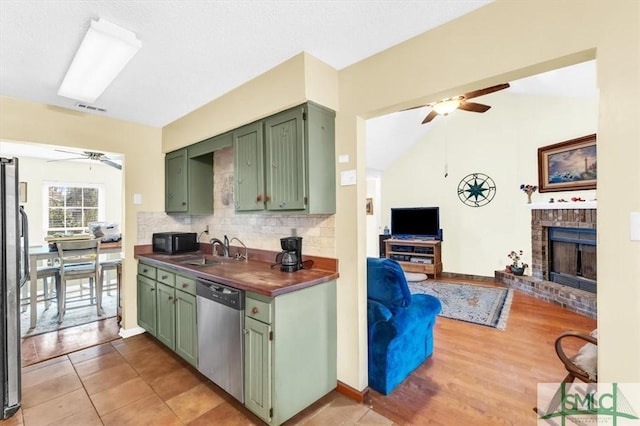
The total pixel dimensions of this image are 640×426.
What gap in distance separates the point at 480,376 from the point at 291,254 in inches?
73.5

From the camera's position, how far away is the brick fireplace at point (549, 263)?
3.96m

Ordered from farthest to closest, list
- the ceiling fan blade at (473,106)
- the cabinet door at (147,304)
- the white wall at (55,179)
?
the white wall at (55,179)
the ceiling fan blade at (473,106)
the cabinet door at (147,304)

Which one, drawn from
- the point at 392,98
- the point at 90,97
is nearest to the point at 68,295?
the point at 90,97

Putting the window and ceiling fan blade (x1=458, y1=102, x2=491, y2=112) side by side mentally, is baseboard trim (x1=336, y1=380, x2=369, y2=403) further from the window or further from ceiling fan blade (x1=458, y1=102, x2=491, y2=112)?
the window

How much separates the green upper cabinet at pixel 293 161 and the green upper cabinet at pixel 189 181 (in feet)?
3.55

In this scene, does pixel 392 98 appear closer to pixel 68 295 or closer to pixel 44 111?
pixel 44 111

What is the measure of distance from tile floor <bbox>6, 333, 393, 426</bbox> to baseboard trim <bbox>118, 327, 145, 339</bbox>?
0.45m

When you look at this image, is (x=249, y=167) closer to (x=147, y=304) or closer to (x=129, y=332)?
(x=147, y=304)

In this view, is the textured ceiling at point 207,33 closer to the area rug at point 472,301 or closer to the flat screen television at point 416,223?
the area rug at point 472,301

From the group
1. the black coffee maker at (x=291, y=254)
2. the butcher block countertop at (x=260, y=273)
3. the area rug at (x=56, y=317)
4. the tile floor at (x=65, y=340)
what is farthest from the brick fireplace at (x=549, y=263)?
the area rug at (x=56, y=317)

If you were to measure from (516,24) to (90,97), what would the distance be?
3.06 m

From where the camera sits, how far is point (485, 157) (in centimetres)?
562

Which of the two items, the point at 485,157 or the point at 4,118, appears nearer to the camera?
the point at 4,118

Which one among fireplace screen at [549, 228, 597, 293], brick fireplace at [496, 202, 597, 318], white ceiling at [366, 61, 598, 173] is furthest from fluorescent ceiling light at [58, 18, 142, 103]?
fireplace screen at [549, 228, 597, 293]
